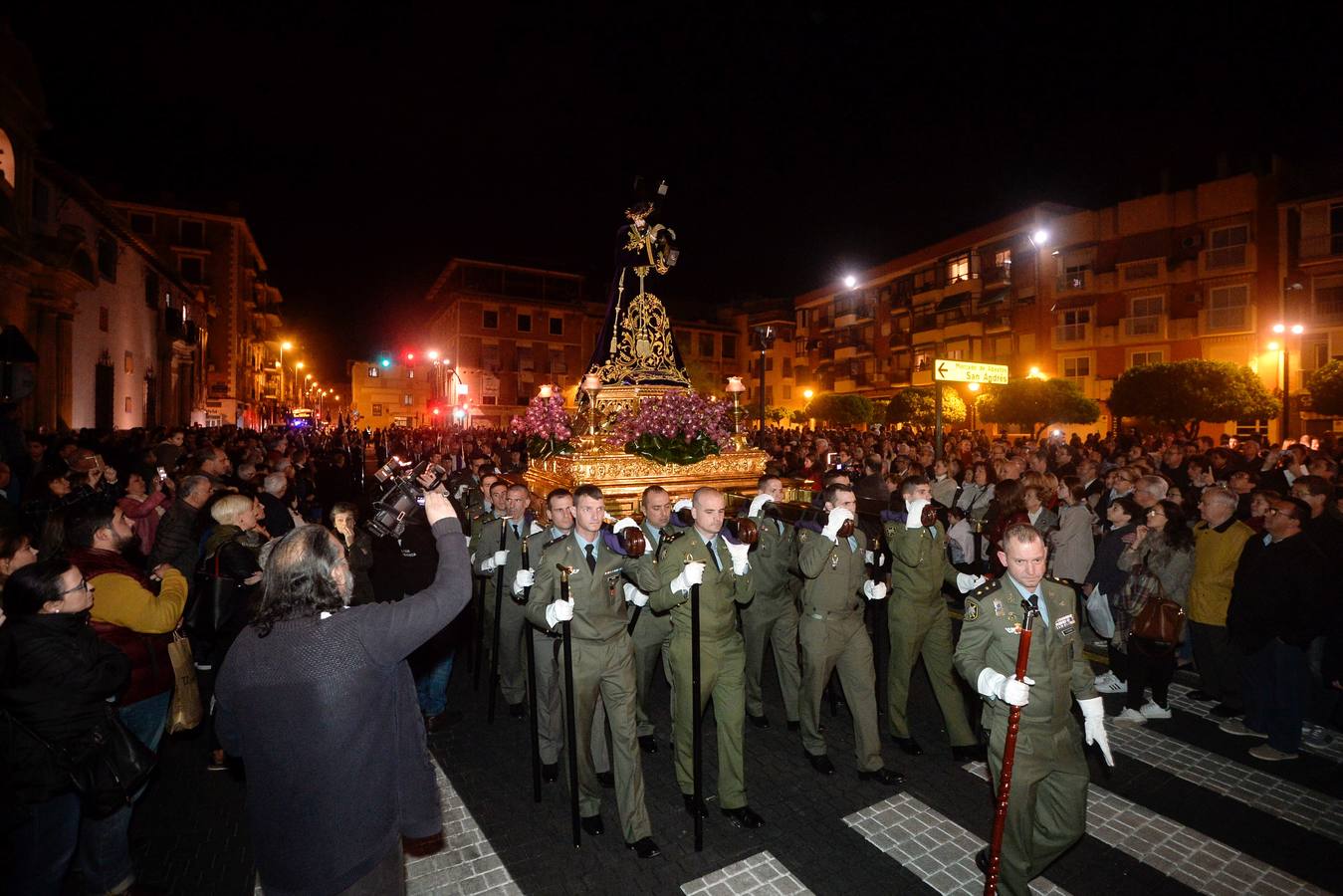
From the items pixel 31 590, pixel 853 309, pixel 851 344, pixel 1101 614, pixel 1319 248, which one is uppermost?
pixel 853 309

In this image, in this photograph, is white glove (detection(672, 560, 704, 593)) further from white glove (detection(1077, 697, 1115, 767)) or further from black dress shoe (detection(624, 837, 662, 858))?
white glove (detection(1077, 697, 1115, 767))

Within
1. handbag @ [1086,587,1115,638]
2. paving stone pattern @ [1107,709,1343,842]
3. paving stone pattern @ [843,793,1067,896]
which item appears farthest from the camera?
handbag @ [1086,587,1115,638]

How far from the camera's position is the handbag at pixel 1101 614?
23.2 ft

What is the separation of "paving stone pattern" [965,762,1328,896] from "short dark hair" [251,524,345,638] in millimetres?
4817

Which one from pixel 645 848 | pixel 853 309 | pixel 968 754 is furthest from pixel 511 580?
pixel 853 309

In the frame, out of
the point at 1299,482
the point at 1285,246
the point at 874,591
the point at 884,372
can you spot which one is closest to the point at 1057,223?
the point at 1285,246

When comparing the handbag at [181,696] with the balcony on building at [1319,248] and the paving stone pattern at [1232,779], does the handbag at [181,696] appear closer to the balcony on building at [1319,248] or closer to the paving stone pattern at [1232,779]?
the paving stone pattern at [1232,779]

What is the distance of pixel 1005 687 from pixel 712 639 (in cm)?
206

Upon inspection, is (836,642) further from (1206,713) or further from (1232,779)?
(1206,713)

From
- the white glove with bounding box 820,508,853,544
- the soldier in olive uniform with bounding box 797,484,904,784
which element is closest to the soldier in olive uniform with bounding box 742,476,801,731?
the soldier in olive uniform with bounding box 797,484,904,784

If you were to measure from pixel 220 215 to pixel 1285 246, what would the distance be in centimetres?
5990

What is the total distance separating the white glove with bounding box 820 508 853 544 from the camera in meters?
5.66

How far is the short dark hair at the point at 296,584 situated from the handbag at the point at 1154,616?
670 cm

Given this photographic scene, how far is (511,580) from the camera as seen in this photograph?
6910mm
